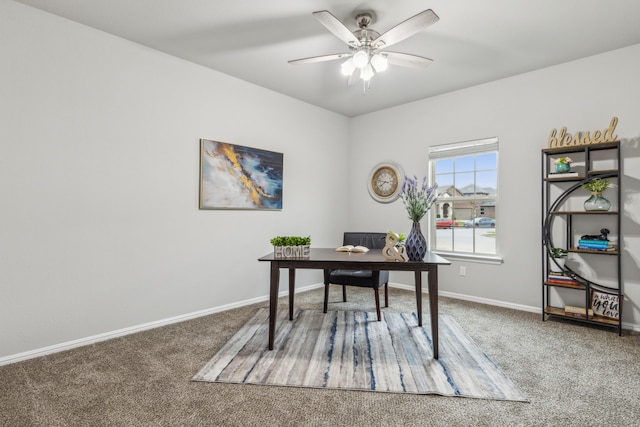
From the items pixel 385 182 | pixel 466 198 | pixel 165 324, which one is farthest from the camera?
pixel 385 182

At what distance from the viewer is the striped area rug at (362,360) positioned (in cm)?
202

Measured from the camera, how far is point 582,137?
3.19m

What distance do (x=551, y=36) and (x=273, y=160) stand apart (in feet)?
9.80

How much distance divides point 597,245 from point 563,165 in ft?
2.63

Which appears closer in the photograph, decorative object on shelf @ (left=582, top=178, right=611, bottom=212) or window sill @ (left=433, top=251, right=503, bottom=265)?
decorative object on shelf @ (left=582, top=178, right=611, bottom=212)

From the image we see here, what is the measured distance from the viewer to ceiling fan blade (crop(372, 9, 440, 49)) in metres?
1.95

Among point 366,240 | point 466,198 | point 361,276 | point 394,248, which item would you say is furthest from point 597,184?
point 361,276

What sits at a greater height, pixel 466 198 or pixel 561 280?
pixel 466 198

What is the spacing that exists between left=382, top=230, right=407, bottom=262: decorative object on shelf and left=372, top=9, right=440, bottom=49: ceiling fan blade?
1.39 metres

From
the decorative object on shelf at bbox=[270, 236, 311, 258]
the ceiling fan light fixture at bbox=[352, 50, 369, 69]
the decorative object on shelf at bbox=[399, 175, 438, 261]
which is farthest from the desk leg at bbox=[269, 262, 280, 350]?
the ceiling fan light fixture at bbox=[352, 50, 369, 69]

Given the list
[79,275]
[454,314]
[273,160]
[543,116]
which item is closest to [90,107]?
[79,275]

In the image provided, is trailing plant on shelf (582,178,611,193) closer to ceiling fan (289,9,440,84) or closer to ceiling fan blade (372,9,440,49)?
ceiling fan (289,9,440,84)

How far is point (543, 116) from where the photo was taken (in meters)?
3.44

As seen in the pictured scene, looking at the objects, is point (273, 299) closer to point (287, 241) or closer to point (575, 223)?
point (287, 241)
